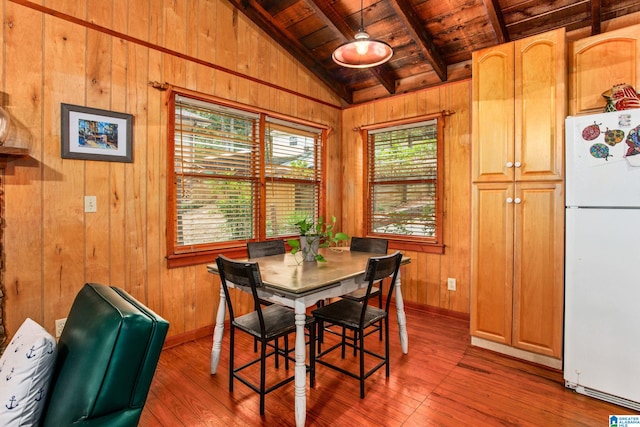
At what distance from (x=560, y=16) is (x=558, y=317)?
242 cm

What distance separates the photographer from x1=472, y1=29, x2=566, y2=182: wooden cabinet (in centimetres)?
242

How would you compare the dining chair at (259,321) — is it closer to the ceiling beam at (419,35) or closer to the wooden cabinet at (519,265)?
the wooden cabinet at (519,265)

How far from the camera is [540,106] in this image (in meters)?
2.48

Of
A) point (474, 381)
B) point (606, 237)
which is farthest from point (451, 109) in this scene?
point (474, 381)

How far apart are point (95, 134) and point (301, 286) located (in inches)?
74.9

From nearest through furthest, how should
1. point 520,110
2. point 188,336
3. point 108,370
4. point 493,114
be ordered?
point 108,370
point 520,110
point 493,114
point 188,336

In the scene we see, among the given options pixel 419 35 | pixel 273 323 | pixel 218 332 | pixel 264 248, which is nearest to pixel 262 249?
pixel 264 248

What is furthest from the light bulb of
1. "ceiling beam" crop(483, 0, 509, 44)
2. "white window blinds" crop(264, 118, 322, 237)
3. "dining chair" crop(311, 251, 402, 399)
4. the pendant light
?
"white window blinds" crop(264, 118, 322, 237)

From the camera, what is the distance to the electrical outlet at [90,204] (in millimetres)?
2402

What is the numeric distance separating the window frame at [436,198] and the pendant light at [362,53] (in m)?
1.45

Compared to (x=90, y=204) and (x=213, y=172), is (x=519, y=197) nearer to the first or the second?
(x=213, y=172)

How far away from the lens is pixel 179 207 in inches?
114

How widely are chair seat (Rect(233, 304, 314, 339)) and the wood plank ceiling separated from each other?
8.64 ft

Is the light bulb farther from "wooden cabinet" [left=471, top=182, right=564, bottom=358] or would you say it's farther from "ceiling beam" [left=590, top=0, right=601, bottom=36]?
"ceiling beam" [left=590, top=0, right=601, bottom=36]
